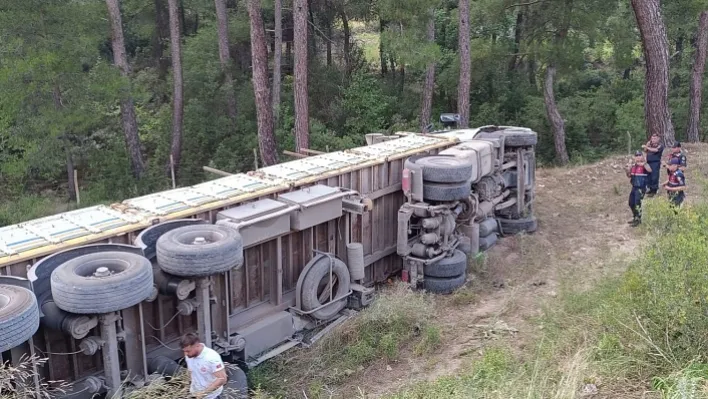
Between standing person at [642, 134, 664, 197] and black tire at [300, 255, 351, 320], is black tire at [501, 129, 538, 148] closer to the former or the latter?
standing person at [642, 134, 664, 197]

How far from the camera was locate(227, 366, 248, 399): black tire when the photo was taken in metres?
6.08

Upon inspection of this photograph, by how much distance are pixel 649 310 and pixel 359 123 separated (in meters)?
19.7

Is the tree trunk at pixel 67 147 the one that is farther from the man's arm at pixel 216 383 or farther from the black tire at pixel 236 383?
the man's arm at pixel 216 383

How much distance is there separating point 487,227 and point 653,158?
3.29 metres

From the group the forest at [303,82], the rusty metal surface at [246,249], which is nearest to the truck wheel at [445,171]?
the rusty metal surface at [246,249]

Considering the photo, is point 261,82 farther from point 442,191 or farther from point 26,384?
point 26,384

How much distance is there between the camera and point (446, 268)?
371 inches

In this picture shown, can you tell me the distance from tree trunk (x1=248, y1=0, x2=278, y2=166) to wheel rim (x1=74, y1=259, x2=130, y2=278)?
12.0 m

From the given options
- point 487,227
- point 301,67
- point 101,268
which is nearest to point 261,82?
point 301,67

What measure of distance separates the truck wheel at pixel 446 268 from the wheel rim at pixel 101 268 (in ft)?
15.9

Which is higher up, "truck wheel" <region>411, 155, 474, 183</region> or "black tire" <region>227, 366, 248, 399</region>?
"truck wheel" <region>411, 155, 474, 183</region>

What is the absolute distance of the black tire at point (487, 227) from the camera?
1088cm

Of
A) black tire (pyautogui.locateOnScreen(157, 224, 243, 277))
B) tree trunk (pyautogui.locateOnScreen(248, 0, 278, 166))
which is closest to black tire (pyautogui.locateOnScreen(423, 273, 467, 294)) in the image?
black tire (pyautogui.locateOnScreen(157, 224, 243, 277))

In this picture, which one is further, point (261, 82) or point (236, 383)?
point (261, 82)
